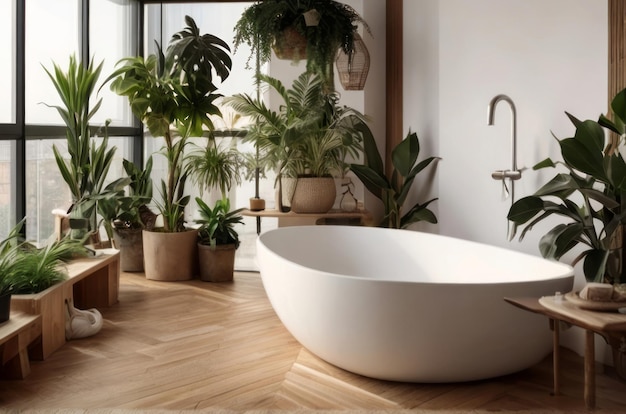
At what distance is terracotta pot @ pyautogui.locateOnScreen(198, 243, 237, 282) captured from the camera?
5602 millimetres

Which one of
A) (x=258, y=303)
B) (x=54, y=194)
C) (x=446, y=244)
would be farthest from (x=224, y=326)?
(x=54, y=194)

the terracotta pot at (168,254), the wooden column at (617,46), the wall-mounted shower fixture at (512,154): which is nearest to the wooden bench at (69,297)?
the terracotta pot at (168,254)

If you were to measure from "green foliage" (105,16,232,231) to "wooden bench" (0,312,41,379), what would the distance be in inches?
90.4

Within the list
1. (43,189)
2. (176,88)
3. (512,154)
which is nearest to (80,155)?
(43,189)

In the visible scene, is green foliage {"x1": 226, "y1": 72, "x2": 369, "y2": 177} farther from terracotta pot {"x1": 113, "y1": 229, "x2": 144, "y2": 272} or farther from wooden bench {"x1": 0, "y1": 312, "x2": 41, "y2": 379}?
wooden bench {"x1": 0, "y1": 312, "x2": 41, "y2": 379}

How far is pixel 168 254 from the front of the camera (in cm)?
560

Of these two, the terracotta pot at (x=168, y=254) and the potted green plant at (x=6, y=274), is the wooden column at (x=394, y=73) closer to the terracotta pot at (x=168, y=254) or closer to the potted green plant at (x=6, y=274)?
the terracotta pot at (x=168, y=254)

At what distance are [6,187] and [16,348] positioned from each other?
1561 millimetres

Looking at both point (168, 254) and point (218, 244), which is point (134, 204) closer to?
point (168, 254)

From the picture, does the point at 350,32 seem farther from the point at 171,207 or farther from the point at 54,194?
the point at 54,194

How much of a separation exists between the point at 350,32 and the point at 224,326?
2.22 meters

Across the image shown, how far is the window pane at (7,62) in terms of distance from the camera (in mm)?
4379

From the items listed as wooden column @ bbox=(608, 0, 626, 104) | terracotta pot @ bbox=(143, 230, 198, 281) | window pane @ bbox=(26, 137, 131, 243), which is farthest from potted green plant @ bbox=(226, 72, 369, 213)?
wooden column @ bbox=(608, 0, 626, 104)

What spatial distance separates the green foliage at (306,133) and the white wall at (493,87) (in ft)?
1.78
